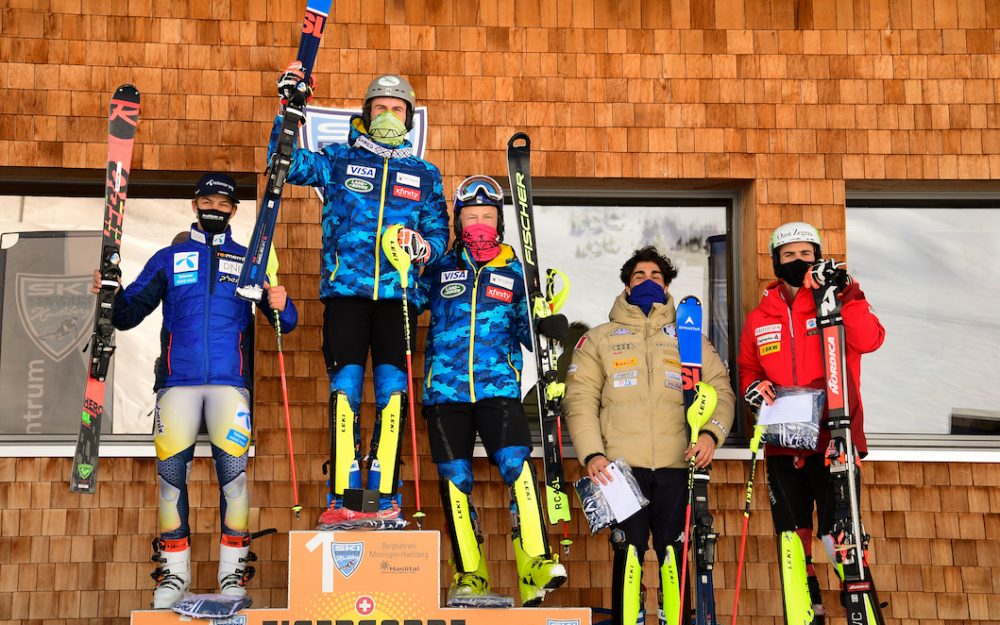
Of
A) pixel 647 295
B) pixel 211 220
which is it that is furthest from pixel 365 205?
pixel 647 295

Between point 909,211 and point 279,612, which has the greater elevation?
point 909,211

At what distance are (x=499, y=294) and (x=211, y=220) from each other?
4.57ft

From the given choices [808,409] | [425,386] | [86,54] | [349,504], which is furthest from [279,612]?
[86,54]

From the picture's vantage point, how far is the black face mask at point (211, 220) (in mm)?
4980

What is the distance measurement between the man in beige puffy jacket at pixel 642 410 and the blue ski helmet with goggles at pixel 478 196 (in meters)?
0.73

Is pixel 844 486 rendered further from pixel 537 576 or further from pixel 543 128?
pixel 543 128

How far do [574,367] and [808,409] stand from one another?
1075mm

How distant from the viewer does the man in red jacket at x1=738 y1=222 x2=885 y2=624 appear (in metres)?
4.73

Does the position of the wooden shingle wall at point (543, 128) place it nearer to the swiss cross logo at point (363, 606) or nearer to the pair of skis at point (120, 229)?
the pair of skis at point (120, 229)

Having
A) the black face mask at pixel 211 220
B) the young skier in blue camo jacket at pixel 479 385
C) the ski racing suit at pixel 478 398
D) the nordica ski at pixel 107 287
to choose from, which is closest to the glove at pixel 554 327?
the young skier in blue camo jacket at pixel 479 385

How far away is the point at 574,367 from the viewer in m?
5.02

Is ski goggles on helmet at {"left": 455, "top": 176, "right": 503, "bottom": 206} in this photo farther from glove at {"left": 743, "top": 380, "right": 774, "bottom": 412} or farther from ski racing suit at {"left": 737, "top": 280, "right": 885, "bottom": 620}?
glove at {"left": 743, "top": 380, "right": 774, "bottom": 412}

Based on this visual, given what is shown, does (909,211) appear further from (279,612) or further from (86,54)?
(86,54)

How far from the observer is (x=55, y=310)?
5859mm
